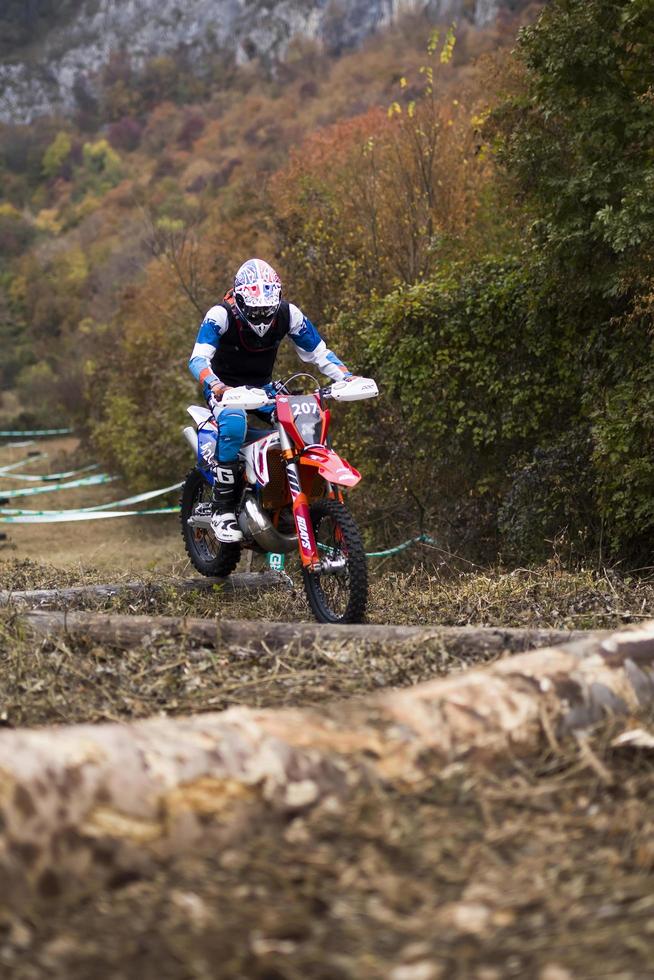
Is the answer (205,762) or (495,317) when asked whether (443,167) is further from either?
(205,762)

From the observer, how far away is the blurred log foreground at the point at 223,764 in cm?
295

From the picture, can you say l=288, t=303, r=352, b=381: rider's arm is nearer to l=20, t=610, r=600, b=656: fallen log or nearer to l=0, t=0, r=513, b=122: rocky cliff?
l=20, t=610, r=600, b=656: fallen log

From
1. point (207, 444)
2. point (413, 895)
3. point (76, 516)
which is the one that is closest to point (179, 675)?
point (413, 895)

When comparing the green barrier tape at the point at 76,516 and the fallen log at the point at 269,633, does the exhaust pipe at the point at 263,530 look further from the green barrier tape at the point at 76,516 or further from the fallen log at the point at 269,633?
the green barrier tape at the point at 76,516

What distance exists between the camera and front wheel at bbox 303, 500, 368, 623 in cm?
669

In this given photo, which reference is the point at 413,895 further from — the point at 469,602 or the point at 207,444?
the point at 207,444

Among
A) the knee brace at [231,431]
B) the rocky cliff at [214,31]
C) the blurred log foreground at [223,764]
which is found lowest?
the knee brace at [231,431]

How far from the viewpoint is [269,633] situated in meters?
5.52

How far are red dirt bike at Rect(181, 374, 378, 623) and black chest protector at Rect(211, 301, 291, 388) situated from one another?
13.4 inches

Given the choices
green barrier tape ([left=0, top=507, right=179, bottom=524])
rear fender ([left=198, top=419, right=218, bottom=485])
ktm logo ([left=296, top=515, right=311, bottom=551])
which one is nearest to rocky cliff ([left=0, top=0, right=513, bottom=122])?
green barrier tape ([left=0, top=507, right=179, bottom=524])

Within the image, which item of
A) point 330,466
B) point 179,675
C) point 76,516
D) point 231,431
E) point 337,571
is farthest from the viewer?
point 76,516

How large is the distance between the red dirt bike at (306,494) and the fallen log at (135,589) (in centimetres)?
29

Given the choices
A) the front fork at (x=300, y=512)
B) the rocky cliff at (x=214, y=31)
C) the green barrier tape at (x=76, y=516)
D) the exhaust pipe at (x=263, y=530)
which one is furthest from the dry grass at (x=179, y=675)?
the rocky cliff at (x=214, y=31)

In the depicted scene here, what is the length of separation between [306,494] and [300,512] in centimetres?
24
